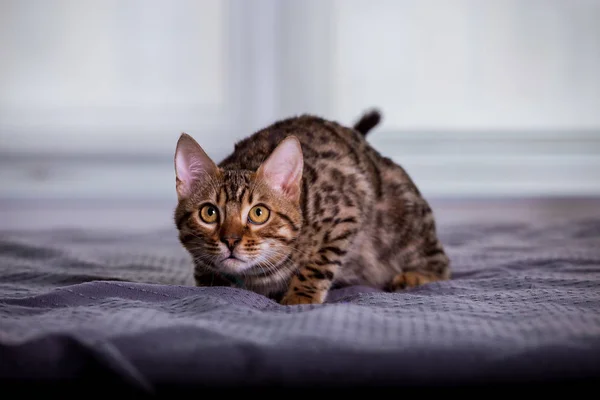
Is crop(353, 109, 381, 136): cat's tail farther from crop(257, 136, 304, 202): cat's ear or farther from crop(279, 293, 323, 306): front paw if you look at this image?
crop(279, 293, 323, 306): front paw

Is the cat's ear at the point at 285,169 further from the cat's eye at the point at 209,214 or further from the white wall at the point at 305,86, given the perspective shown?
the white wall at the point at 305,86

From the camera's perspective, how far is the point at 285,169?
4.91ft

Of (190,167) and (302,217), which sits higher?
(190,167)

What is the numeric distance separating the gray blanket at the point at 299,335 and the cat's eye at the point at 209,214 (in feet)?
0.57

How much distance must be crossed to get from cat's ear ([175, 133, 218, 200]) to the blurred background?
6.56 feet

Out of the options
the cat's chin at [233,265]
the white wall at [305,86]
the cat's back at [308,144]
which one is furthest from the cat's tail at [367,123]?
the white wall at [305,86]

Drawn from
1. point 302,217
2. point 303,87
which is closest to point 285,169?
point 302,217

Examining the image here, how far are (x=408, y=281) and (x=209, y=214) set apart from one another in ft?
1.73

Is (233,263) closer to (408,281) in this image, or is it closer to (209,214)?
(209,214)

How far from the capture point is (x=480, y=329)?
954 millimetres

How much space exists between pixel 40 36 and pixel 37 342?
2990mm

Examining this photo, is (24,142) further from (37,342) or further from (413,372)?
(413,372)

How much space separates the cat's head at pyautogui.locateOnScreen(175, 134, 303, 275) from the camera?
1.38 m

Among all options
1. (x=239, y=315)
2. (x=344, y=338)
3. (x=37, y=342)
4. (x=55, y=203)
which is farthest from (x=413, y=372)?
(x=55, y=203)
